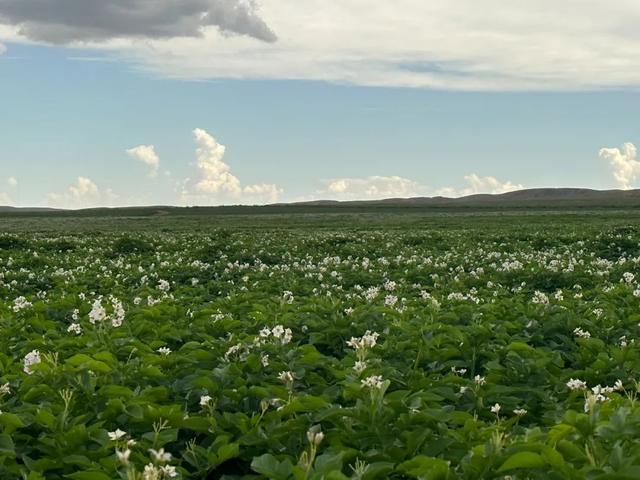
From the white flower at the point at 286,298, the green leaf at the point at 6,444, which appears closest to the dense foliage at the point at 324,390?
the green leaf at the point at 6,444

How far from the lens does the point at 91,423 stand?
194 inches

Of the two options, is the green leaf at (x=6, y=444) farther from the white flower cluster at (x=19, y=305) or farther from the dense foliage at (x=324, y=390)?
the white flower cluster at (x=19, y=305)

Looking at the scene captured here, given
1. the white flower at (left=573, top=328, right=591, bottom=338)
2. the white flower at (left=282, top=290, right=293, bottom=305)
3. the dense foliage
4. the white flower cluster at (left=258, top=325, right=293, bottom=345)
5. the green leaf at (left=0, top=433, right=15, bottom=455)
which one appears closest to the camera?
the dense foliage

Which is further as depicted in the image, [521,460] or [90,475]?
[90,475]

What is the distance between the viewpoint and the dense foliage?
3883 millimetres

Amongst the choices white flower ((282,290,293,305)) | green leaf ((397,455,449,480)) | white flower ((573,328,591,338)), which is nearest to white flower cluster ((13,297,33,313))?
white flower ((282,290,293,305))

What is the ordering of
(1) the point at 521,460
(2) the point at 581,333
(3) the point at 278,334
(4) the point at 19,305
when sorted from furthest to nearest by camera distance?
(4) the point at 19,305, (2) the point at 581,333, (3) the point at 278,334, (1) the point at 521,460

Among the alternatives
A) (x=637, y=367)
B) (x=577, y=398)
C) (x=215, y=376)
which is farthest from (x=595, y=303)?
(x=215, y=376)

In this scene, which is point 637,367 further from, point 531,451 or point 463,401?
point 531,451

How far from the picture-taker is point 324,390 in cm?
571

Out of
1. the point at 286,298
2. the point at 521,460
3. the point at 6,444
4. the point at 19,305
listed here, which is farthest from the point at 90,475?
the point at 286,298

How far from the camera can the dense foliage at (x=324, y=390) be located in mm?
3883

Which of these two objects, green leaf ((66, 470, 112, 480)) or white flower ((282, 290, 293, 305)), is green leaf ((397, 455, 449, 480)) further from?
white flower ((282, 290, 293, 305))

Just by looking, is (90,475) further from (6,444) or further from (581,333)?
(581,333)
